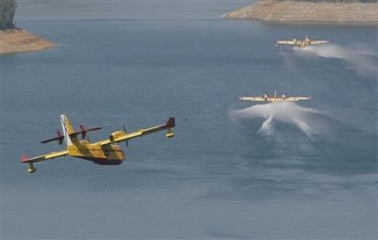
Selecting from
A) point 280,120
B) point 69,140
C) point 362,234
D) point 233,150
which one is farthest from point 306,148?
point 69,140

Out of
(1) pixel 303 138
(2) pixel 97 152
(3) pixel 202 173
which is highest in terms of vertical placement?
(2) pixel 97 152

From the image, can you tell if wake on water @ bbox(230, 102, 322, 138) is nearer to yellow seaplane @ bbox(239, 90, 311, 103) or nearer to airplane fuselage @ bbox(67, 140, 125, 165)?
yellow seaplane @ bbox(239, 90, 311, 103)

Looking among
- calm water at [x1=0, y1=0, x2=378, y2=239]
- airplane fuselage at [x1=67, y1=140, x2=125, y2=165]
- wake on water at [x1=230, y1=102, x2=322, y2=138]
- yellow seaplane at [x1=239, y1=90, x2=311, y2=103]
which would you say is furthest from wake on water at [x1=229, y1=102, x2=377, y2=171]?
airplane fuselage at [x1=67, y1=140, x2=125, y2=165]

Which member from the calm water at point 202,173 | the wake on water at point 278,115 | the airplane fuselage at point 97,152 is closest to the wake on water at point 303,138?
the wake on water at point 278,115

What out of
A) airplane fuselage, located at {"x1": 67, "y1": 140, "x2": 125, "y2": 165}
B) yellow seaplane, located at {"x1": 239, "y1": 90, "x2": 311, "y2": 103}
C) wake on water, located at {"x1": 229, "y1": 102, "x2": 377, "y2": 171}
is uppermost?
airplane fuselage, located at {"x1": 67, "y1": 140, "x2": 125, "y2": 165}

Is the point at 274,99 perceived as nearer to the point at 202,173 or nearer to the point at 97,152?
the point at 202,173

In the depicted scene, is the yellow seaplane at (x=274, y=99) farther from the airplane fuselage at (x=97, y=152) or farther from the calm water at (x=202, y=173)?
the airplane fuselage at (x=97, y=152)

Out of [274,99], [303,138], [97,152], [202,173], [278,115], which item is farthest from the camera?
[274,99]

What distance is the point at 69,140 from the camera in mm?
90250

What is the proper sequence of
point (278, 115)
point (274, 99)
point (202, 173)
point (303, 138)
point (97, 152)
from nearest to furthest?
point (97, 152), point (202, 173), point (303, 138), point (278, 115), point (274, 99)

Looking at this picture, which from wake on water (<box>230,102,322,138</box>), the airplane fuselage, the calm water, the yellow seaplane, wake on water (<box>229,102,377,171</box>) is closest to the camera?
the airplane fuselage

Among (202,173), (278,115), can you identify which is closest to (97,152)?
(202,173)

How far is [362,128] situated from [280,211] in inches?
1461

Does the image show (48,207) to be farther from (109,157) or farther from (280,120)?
(280,120)
